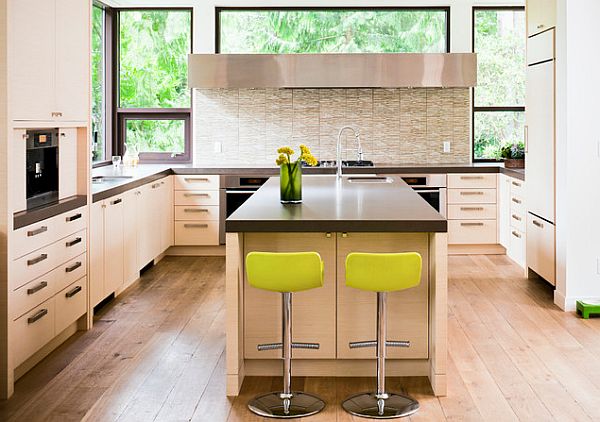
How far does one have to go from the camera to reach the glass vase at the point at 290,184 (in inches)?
180

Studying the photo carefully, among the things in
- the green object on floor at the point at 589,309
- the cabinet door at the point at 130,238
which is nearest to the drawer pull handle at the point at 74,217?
the cabinet door at the point at 130,238

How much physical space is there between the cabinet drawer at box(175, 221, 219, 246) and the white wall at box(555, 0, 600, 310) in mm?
3556

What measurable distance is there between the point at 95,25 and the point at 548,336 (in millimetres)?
5480

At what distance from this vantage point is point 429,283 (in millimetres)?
4117

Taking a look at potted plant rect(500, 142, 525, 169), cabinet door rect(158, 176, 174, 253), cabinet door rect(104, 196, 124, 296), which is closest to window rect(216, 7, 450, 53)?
potted plant rect(500, 142, 525, 169)

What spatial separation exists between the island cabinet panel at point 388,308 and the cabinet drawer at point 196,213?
389cm

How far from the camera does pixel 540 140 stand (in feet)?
20.4

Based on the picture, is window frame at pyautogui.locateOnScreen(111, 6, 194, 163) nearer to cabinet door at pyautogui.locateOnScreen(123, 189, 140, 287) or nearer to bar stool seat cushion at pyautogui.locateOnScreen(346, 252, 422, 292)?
cabinet door at pyautogui.locateOnScreen(123, 189, 140, 287)

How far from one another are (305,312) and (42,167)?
1719 mm

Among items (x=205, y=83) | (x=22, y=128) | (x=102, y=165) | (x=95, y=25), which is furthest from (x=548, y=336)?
(x=95, y=25)

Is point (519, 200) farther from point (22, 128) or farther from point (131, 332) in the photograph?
point (22, 128)

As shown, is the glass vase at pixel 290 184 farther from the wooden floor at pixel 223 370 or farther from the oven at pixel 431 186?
the oven at pixel 431 186

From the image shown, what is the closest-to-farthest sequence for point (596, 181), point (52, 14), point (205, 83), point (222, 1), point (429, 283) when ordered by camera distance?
point (429, 283)
point (52, 14)
point (596, 181)
point (205, 83)
point (222, 1)

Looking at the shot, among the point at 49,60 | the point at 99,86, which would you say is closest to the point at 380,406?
the point at 49,60
